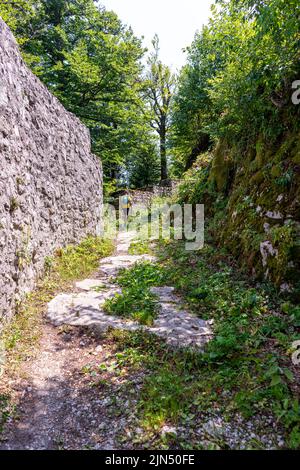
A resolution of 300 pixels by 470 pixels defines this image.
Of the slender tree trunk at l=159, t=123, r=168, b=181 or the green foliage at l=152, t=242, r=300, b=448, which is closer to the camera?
the green foliage at l=152, t=242, r=300, b=448

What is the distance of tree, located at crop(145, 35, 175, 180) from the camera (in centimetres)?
2230

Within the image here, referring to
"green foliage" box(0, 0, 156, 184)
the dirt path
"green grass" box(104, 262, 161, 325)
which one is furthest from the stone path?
"green foliage" box(0, 0, 156, 184)

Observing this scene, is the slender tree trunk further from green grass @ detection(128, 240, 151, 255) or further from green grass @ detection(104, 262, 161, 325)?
green grass @ detection(104, 262, 161, 325)

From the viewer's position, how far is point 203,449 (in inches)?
76.7

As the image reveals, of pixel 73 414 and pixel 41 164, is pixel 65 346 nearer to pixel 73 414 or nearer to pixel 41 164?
pixel 73 414

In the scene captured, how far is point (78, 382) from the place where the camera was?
2760 mm

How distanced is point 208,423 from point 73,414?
115cm

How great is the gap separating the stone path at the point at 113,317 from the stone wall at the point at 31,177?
2.15 feet

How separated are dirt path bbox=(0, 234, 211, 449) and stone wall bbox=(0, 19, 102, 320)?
76 centimetres

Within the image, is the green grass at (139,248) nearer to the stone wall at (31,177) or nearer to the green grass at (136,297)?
the stone wall at (31,177)

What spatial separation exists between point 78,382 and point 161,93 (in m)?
24.1

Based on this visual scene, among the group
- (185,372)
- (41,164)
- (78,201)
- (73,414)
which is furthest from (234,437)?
(78,201)

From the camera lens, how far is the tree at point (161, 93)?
22.3 metres

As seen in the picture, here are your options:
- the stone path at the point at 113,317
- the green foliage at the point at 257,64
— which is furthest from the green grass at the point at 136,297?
the green foliage at the point at 257,64
